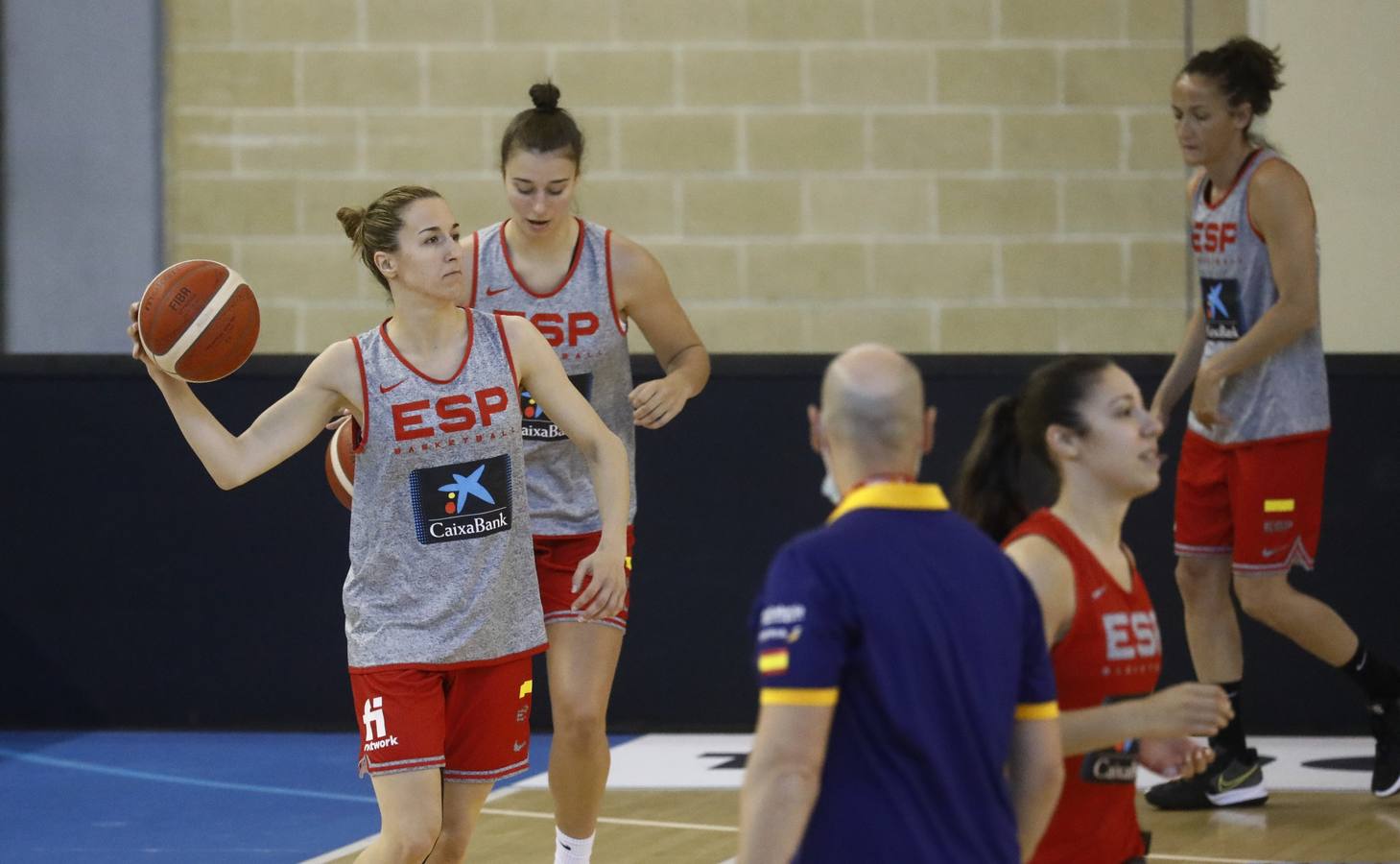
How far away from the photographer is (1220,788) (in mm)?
4816

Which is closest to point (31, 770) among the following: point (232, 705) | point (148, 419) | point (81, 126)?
point (232, 705)

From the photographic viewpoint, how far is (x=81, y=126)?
7.35 metres

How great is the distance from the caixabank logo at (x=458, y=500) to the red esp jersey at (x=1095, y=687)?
107 cm

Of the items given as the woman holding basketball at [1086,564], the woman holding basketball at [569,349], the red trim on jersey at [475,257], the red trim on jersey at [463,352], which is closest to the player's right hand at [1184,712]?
the woman holding basketball at [1086,564]

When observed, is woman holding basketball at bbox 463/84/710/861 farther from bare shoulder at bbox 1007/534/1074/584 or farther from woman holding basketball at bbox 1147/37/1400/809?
woman holding basketball at bbox 1147/37/1400/809

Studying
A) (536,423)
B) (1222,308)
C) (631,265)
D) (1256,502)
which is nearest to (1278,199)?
(1222,308)

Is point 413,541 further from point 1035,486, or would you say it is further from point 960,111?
point 960,111

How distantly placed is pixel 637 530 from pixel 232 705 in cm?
145

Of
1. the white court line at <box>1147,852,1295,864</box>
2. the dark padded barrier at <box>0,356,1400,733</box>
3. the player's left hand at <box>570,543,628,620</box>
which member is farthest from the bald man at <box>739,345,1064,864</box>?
the dark padded barrier at <box>0,356,1400,733</box>

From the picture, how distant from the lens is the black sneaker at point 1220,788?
190 inches

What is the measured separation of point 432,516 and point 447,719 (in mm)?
357

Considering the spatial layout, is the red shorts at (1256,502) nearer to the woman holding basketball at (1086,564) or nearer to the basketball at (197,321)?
the woman holding basketball at (1086,564)

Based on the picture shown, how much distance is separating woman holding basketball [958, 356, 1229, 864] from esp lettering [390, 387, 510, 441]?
973mm

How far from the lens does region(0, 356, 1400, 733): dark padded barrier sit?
19.9 ft
